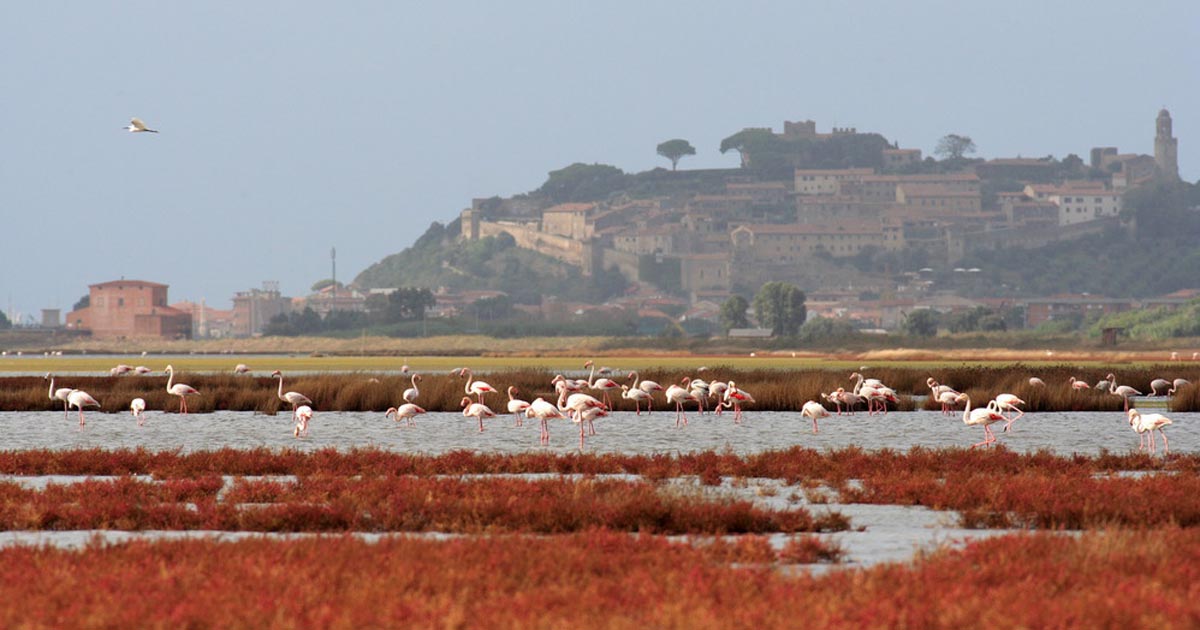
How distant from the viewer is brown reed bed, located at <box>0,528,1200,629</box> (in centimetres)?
1020

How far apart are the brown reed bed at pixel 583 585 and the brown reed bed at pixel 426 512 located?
1.62 meters

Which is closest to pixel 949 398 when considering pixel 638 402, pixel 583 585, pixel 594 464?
pixel 638 402

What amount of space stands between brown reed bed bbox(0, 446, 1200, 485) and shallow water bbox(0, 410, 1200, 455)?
9.28 ft

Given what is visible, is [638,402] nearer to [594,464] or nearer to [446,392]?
[446,392]

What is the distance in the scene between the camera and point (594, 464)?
22641mm

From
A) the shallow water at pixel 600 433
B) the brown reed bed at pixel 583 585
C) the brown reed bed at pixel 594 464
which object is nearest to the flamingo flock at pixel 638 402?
the shallow water at pixel 600 433

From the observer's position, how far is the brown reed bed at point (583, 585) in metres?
10.2

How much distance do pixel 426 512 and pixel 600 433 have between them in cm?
1729

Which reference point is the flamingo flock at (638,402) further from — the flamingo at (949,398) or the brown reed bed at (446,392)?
the brown reed bed at (446,392)

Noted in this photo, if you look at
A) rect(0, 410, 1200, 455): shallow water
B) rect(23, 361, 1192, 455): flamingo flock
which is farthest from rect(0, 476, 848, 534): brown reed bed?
rect(23, 361, 1192, 455): flamingo flock

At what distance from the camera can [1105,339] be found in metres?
140

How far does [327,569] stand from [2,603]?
7.77 ft

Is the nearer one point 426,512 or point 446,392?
point 426,512

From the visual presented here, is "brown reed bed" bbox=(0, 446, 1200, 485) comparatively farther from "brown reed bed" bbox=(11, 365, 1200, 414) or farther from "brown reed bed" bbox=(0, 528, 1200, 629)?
"brown reed bed" bbox=(11, 365, 1200, 414)
